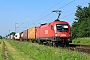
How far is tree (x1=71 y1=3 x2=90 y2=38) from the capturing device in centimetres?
8319

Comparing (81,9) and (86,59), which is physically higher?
(81,9)

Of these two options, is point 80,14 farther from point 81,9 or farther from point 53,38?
point 53,38

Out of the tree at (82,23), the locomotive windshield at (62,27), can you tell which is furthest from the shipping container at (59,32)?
the tree at (82,23)

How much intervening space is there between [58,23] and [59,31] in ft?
3.90

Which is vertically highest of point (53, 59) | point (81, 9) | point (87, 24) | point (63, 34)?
point (81, 9)

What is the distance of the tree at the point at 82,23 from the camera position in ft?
273

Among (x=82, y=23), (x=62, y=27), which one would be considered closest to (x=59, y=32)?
(x=62, y=27)

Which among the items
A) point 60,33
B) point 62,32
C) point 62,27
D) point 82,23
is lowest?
point 60,33

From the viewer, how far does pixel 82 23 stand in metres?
87.0

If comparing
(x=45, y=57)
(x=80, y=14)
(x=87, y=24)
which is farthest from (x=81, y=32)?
(x=45, y=57)

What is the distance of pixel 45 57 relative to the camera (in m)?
17.4

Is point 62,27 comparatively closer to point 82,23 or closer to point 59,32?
point 59,32

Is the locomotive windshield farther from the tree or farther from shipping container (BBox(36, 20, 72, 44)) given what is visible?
the tree

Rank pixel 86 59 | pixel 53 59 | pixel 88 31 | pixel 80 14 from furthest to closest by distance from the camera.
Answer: pixel 80 14
pixel 88 31
pixel 53 59
pixel 86 59
